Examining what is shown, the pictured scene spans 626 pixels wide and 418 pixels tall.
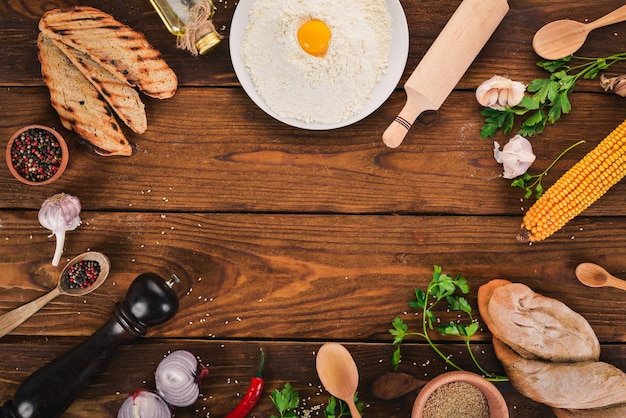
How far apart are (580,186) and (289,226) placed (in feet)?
2.55

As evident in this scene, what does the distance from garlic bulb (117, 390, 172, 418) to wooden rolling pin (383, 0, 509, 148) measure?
0.92 meters

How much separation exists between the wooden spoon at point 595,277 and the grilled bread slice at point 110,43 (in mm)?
1262

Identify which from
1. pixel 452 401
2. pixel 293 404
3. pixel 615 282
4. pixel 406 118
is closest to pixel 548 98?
pixel 406 118

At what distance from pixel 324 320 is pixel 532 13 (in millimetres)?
1043

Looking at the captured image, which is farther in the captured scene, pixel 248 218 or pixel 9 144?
pixel 248 218

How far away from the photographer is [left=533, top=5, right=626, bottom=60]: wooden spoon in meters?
1.46

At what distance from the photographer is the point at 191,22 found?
1.43 m

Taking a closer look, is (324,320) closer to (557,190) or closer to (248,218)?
(248,218)

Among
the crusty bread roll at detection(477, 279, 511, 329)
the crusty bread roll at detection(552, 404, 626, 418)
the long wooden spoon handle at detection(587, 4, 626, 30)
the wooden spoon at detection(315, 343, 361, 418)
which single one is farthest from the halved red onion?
the long wooden spoon handle at detection(587, 4, 626, 30)

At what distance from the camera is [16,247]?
150 cm

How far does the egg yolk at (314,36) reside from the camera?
1363 mm

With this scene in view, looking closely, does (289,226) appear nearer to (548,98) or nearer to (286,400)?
(286,400)

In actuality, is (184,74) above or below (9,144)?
above

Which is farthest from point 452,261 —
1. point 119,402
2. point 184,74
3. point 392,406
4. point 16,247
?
point 16,247
